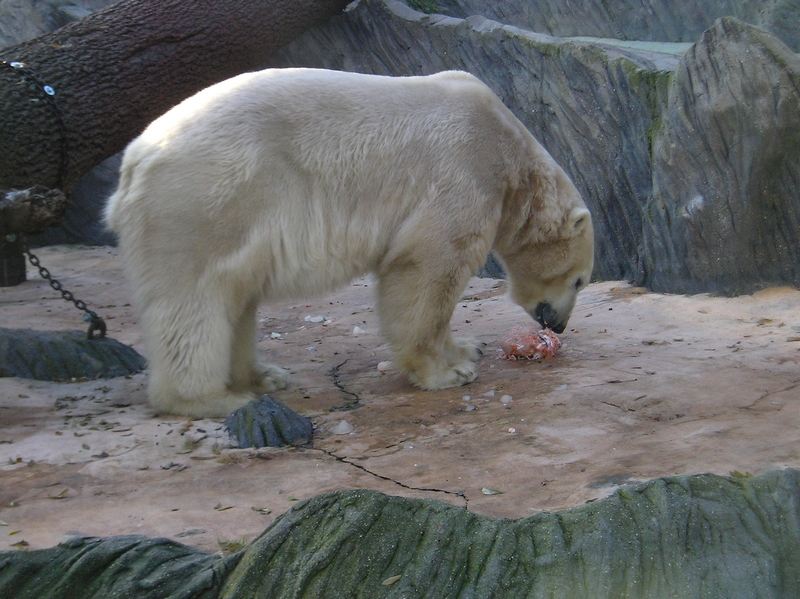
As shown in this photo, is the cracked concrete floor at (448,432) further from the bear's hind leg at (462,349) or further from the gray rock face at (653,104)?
the gray rock face at (653,104)

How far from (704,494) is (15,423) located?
293 cm

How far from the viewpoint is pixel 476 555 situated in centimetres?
169

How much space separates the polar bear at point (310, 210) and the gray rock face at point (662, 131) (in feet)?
4.32

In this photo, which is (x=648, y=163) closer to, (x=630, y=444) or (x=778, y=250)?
(x=778, y=250)

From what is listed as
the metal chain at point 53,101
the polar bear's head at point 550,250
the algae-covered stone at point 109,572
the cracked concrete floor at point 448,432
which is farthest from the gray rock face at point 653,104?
the algae-covered stone at point 109,572

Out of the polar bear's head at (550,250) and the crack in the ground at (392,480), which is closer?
the crack in the ground at (392,480)

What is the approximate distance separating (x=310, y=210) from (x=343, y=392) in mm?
1004

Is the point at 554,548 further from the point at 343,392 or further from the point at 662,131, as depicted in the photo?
the point at 662,131

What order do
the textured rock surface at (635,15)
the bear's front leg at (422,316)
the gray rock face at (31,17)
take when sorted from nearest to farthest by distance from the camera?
the bear's front leg at (422,316) < the textured rock surface at (635,15) < the gray rock face at (31,17)

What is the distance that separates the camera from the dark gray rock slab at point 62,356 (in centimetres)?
417

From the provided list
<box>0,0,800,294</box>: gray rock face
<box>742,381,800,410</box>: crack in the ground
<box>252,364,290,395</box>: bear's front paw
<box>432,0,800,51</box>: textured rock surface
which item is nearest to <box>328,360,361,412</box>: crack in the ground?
<box>252,364,290,395</box>: bear's front paw

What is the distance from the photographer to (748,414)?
301 centimetres

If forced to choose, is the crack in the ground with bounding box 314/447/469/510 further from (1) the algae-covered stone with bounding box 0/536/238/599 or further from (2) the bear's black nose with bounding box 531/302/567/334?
(2) the bear's black nose with bounding box 531/302/567/334

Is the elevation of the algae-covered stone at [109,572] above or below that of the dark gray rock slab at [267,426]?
above
